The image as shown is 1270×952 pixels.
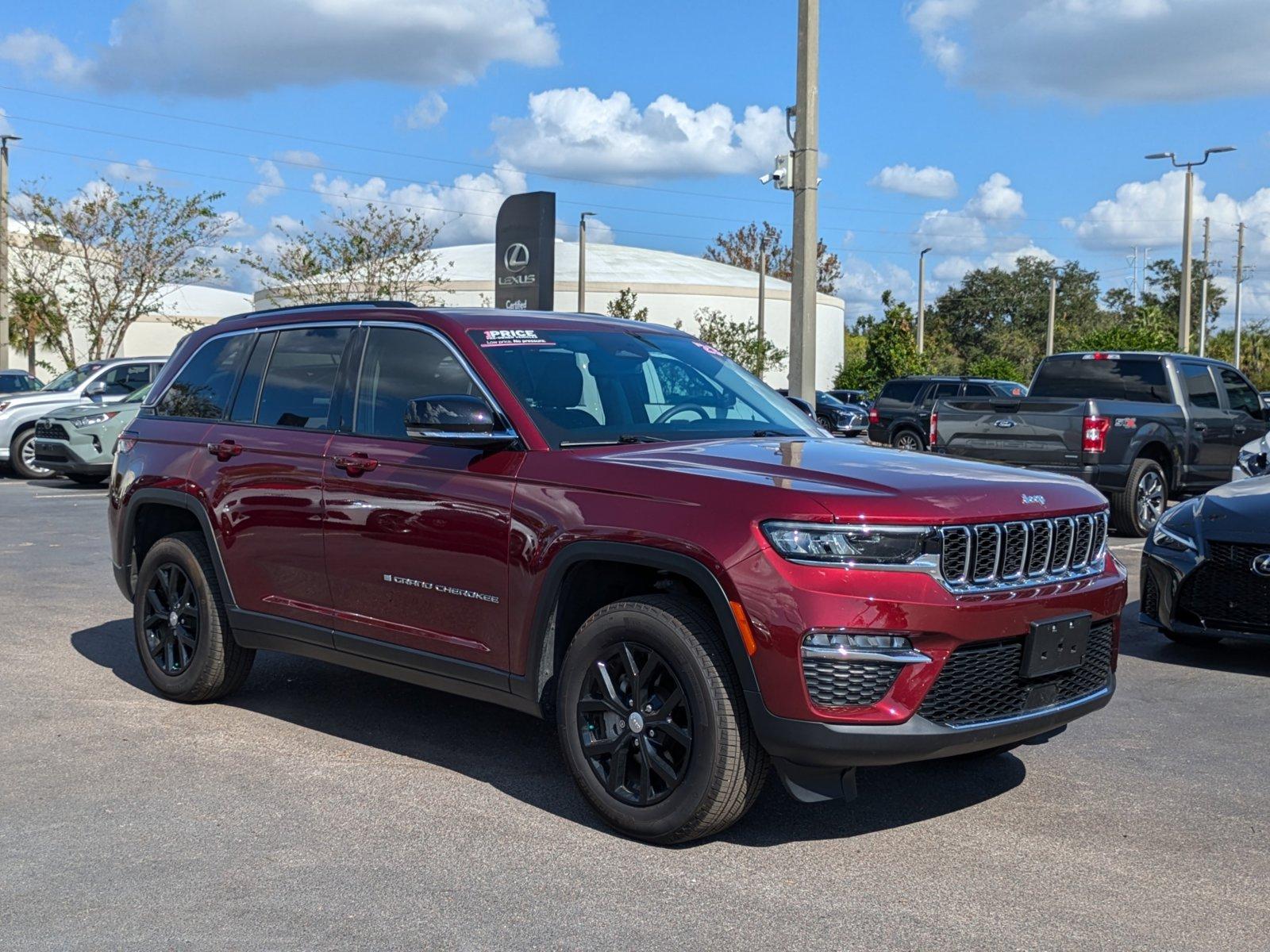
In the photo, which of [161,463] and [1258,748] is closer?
[1258,748]

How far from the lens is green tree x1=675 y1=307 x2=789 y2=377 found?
182ft

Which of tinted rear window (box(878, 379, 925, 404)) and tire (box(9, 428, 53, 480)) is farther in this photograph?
tinted rear window (box(878, 379, 925, 404))

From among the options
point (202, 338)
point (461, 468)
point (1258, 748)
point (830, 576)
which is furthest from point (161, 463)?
point (1258, 748)

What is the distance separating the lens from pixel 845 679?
14.0 ft

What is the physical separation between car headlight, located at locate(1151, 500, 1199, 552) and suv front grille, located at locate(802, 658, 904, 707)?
12.8ft

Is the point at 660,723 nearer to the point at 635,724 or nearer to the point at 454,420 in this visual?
the point at 635,724

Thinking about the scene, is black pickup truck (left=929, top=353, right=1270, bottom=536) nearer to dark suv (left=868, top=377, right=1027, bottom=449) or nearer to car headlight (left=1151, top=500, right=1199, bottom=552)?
car headlight (left=1151, top=500, right=1199, bottom=552)

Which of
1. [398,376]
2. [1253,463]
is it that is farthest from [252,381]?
[1253,463]

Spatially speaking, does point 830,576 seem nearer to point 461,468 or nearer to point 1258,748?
point 461,468

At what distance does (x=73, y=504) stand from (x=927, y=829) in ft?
46.9

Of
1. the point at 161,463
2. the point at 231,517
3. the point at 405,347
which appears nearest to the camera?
the point at 405,347

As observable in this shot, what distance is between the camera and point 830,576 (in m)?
4.22

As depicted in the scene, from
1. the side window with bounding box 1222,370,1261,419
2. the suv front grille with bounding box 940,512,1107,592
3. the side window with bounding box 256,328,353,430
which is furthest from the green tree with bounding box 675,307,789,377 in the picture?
the suv front grille with bounding box 940,512,1107,592

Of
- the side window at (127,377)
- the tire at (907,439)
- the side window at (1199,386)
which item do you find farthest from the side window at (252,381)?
the tire at (907,439)
